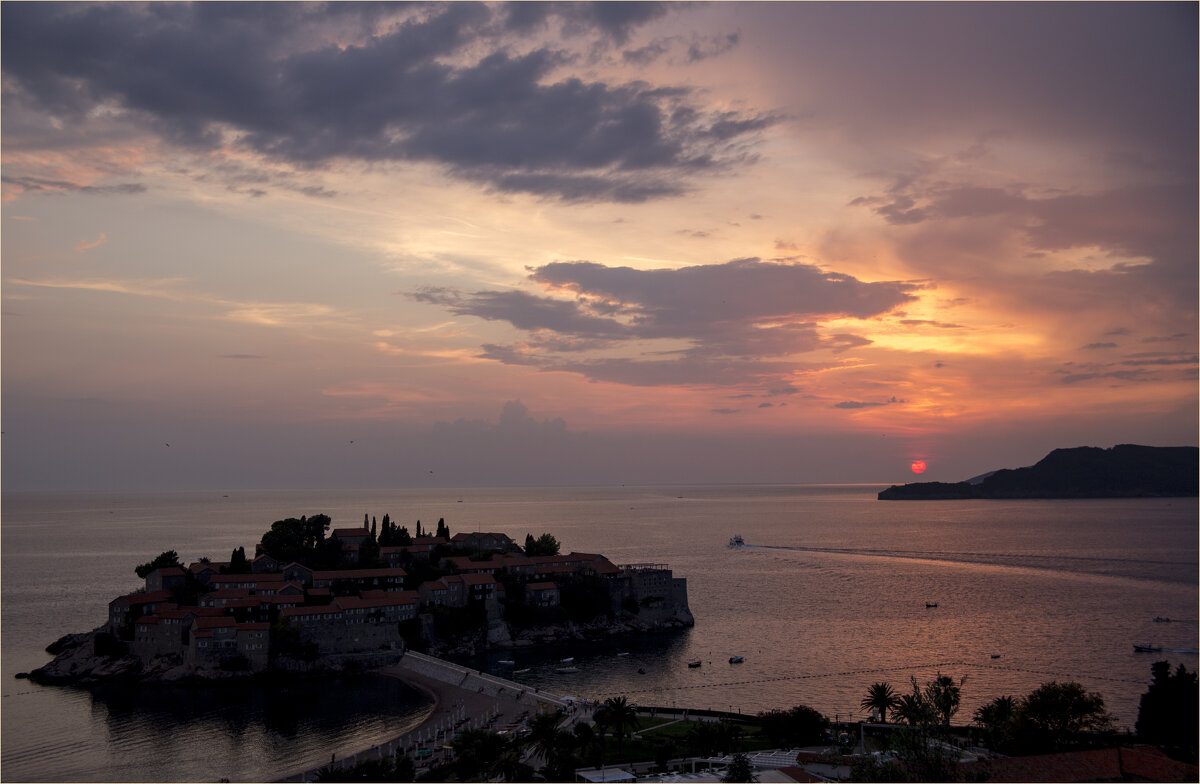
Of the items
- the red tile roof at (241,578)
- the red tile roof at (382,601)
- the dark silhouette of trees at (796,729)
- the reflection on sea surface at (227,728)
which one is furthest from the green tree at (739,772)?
the red tile roof at (241,578)

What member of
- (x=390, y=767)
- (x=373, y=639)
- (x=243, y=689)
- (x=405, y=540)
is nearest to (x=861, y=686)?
(x=390, y=767)

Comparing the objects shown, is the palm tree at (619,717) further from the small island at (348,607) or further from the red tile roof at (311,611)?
the red tile roof at (311,611)

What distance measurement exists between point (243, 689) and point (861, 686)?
→ 2221 inches

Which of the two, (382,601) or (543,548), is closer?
(382,601)

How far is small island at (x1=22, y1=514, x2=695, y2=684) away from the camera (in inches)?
3228

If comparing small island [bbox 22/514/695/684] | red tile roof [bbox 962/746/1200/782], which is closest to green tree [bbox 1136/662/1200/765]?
red tile roof [bbox 962/746/1200/782]

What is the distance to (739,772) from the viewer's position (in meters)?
39.6

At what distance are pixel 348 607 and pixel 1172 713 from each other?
2824 inches

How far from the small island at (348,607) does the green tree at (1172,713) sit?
60.5 m

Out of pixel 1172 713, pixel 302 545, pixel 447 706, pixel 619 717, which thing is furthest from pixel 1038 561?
pixel 619 717

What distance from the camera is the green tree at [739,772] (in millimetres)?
38719

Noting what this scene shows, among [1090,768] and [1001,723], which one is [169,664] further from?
[1090,768]

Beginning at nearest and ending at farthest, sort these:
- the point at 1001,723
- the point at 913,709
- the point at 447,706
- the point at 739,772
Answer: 1. the point at 739,772
2. the point at 913,709
3. the point at 1001,723
4. the point at 447,706

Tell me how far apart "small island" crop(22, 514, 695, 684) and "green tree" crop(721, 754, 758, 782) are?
54.2 metres
